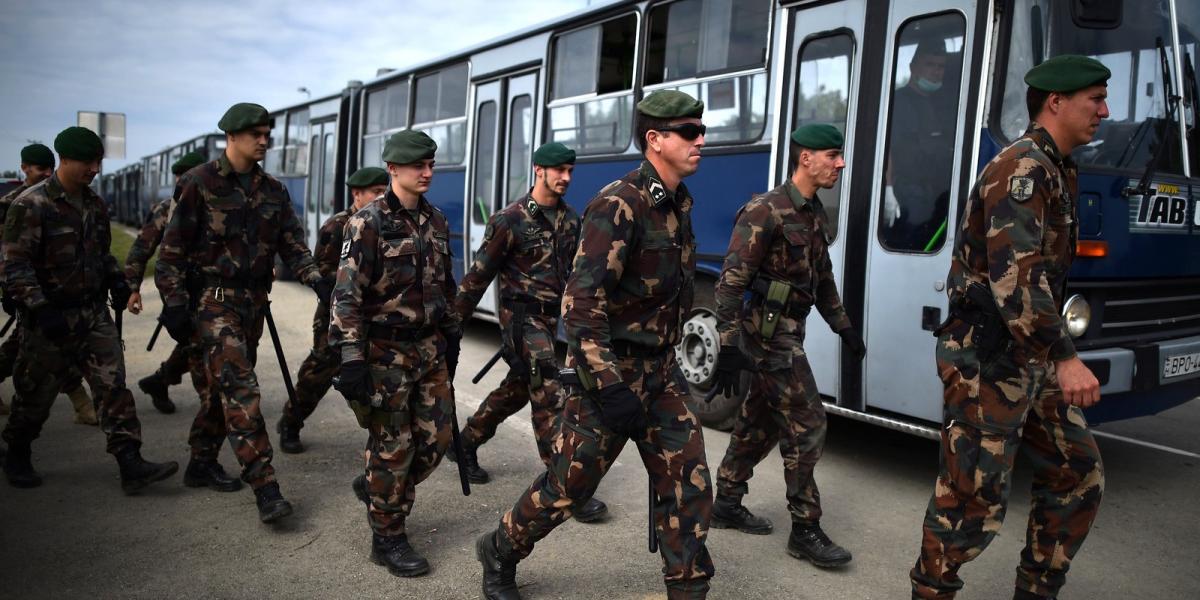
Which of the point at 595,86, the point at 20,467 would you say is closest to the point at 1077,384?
the point at 20,467

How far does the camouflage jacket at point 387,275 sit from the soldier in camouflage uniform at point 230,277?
3.38 ft

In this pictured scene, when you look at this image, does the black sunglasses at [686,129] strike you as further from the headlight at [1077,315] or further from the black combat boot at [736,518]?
the headlight at [1077,315]

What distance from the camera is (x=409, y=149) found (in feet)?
12.5

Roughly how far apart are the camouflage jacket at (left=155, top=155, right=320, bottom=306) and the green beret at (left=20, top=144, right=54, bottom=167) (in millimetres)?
2663

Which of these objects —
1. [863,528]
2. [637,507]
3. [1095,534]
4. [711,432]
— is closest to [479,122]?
[711,432]

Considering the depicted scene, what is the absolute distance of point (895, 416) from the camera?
4.90 metres

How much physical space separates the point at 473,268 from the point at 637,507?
150 centimetres

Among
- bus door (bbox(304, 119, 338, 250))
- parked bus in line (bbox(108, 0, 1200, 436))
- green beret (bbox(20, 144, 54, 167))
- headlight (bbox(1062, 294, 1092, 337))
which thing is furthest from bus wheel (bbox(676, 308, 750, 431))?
bus door (bbox(304, 119, 338, 250))

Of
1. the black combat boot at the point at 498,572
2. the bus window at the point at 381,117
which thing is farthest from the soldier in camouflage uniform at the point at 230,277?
the bus window at the point at 381,117

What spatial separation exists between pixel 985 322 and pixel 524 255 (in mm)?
2455

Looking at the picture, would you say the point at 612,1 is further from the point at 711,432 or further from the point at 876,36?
the point at 711,432

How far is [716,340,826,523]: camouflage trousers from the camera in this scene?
387 centimetres

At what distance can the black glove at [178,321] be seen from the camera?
442 centimetres

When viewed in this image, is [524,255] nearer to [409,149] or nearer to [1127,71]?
[409,149]
